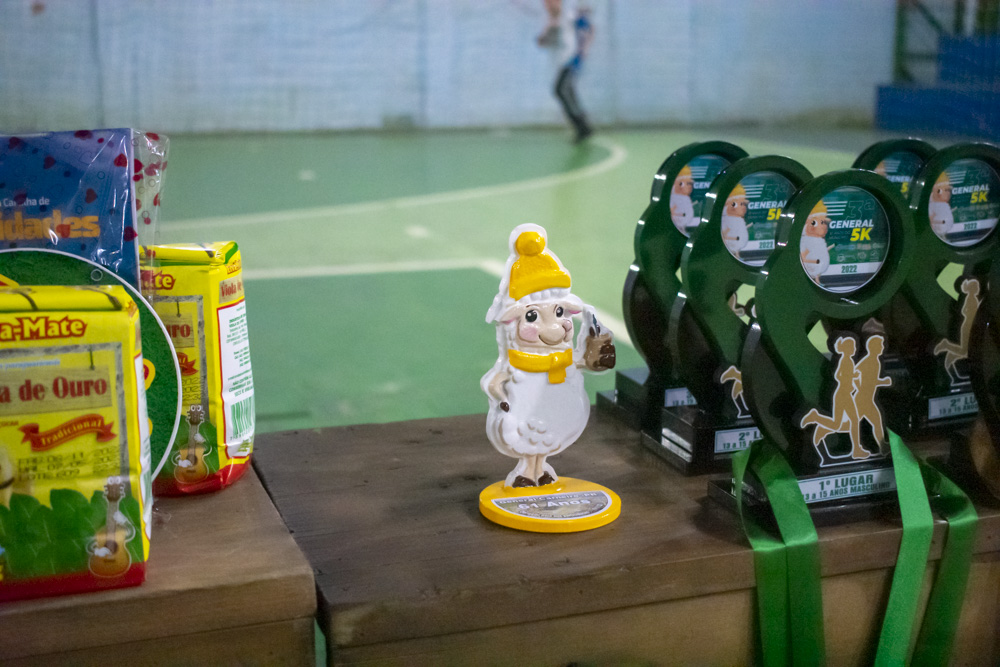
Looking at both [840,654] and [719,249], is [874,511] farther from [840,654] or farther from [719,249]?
[719,249]

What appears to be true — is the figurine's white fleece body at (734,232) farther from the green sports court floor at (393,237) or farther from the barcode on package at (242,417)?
the green sports court floor at (393,237)

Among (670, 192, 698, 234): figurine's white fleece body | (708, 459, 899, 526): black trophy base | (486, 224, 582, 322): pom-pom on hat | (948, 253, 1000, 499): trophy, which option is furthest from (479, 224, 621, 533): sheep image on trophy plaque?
(948, 253, 1000, 499): trophy

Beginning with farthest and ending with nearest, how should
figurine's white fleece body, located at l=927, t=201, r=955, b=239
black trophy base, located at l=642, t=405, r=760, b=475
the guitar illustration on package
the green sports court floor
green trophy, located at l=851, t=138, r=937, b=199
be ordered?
the green sports court floor
green trophy, located at l=851, t=138, r=937, b=199
figurine's white fleece body, located at l=927, t=201, r=955, b=239
black trophy base, located at l=642, t=405, r=760, b=475
the guitar illustration on package

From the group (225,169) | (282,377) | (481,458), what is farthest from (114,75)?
(481,458)

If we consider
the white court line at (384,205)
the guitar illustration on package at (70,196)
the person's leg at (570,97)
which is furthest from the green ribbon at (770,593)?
the person's leg at (570,97)

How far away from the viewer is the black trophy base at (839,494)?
1254mm

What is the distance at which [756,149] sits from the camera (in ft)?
28.0

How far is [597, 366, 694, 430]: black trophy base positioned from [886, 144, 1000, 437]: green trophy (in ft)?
1.12

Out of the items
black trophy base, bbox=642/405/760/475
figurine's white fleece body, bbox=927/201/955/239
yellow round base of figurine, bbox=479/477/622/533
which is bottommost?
yellow round base of figurine, bbox=479/477/622/533

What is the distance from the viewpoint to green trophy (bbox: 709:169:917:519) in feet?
4.05

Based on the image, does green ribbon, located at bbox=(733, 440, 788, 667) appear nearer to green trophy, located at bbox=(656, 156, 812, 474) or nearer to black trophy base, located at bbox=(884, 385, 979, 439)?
green trophy, located at bbox=(656, 156, 812, 474)

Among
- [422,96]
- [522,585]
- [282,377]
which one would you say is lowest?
[282,377]

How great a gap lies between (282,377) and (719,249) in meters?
1.78

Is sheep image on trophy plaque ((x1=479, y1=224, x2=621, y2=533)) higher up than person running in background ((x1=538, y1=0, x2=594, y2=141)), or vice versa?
person running in background ((x1=538, y1=0, x2=594, y2=141))
